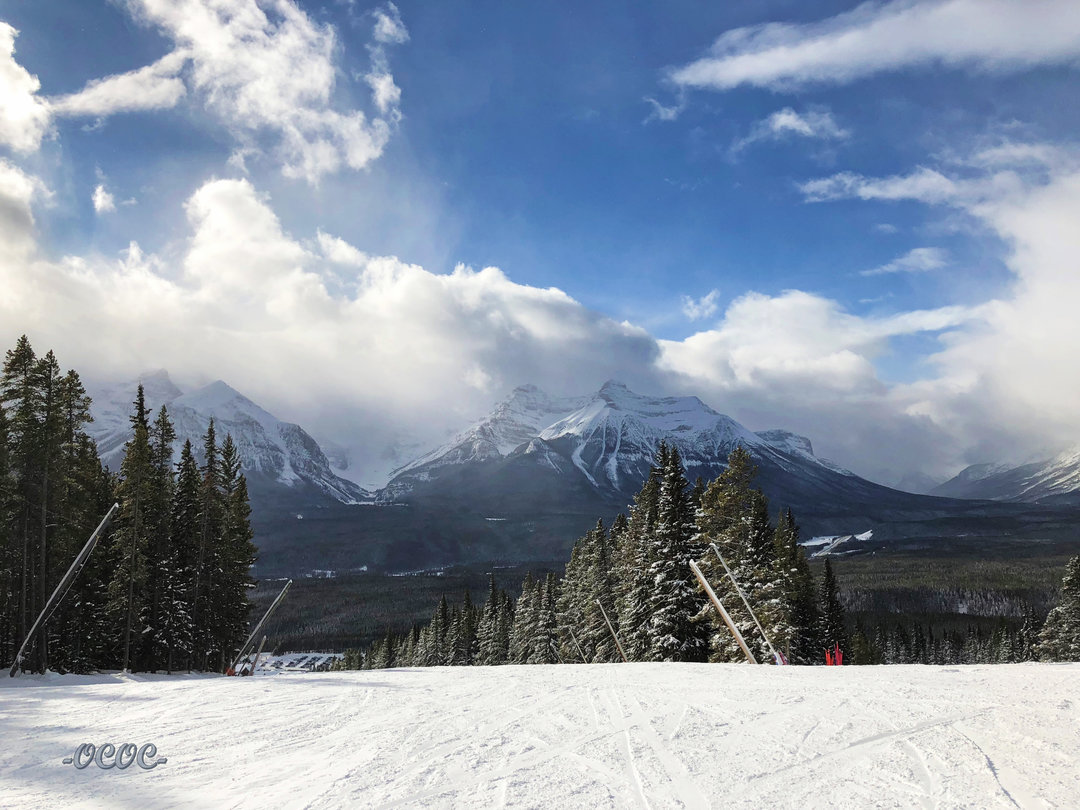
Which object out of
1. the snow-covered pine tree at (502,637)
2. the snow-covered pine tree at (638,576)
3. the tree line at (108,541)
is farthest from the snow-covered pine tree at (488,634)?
the tree line at (108,541)

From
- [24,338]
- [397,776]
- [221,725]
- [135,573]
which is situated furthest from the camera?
[135,573]

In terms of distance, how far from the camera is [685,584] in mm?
32312

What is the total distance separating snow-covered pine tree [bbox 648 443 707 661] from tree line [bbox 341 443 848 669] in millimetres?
54

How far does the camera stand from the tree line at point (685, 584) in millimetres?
31328

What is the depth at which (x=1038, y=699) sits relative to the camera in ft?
34.8

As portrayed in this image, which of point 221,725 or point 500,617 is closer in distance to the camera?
point 221,725

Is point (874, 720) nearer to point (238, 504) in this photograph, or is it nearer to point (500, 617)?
point (238, 504)

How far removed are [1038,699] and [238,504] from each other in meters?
46.4

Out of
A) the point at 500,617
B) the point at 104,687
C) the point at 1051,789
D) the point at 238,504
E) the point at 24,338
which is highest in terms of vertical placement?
the point at 24,338

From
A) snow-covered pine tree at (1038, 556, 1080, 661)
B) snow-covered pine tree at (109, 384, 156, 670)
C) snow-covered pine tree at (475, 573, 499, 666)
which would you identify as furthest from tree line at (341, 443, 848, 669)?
snow-covered pine tree at (109, 384, 156, 670)

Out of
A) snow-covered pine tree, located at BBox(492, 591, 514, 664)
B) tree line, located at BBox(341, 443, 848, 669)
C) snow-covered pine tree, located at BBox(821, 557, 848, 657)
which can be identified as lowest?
snow-covered pine tree, located at BBox(492, 591, 514, 664)

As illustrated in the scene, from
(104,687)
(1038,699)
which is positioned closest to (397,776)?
(1038,699)

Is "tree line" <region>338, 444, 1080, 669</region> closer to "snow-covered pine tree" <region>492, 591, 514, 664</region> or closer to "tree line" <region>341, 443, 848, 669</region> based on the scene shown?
"tree line" <region>341, 443, 848, 669</region>

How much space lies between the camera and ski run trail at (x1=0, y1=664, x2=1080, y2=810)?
6957 mm
